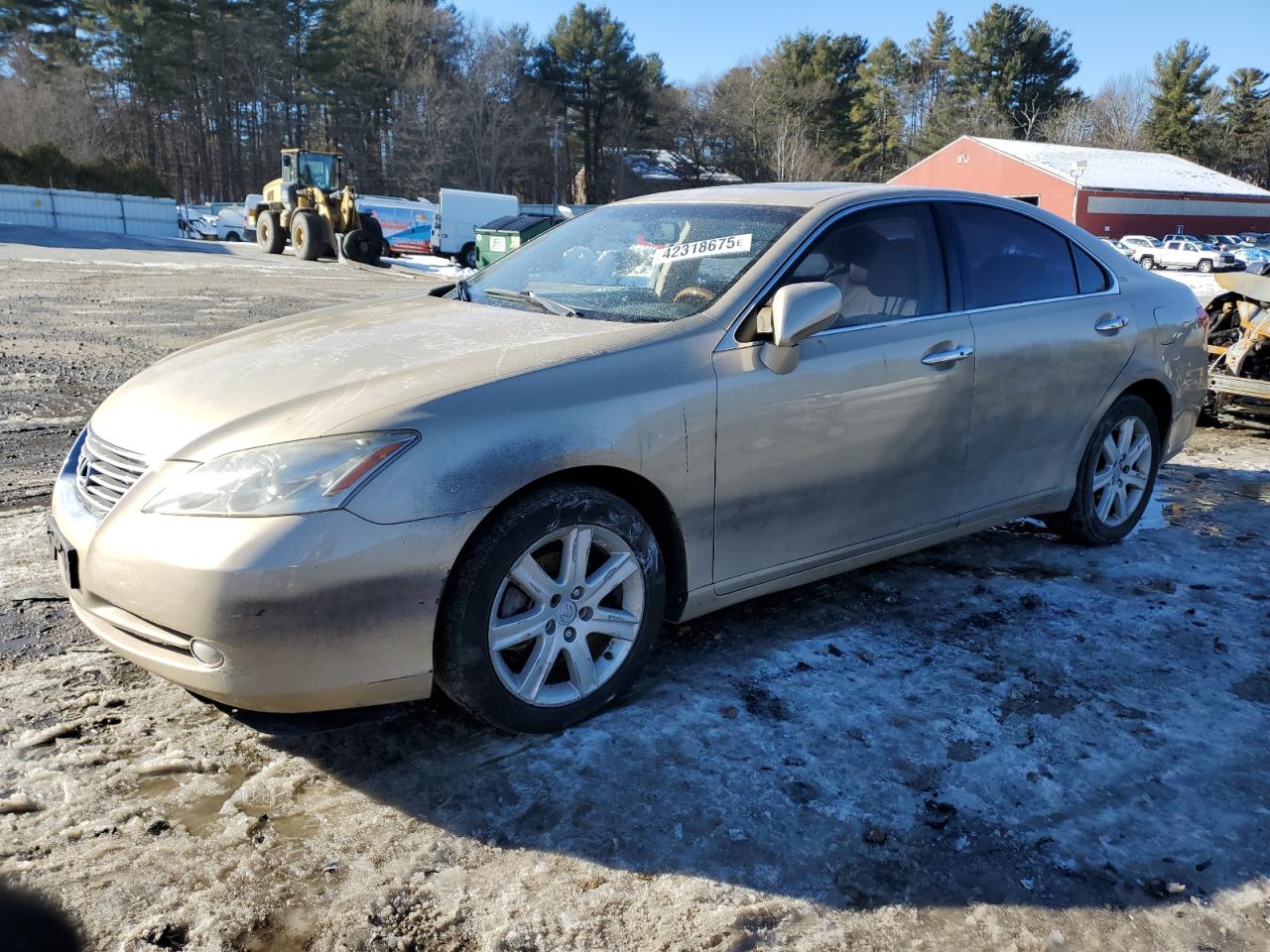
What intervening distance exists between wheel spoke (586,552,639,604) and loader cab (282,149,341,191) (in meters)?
26.6

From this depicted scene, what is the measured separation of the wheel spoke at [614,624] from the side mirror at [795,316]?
0.92 metres

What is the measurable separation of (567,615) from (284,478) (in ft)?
2.91

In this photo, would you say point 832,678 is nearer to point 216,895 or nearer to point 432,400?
point 432,400

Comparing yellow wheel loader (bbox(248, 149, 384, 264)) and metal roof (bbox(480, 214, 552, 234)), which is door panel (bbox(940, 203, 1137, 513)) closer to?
yellow wheel loader (bbox(248, 149, 384, 264))

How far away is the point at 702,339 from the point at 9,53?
6424cm

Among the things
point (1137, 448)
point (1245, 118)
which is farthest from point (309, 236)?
point (1245, 118)

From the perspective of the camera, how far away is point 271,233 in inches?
1095

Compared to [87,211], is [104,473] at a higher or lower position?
lower

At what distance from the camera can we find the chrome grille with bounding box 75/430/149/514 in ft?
8.98

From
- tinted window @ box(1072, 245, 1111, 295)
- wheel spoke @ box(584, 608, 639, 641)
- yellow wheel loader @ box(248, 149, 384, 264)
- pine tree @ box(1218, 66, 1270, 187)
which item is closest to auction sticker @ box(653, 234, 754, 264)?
wheel spoke @ box(584, 608, 639, 641)

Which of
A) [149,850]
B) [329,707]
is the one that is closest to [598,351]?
[329,707]

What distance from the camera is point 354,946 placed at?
2.10 m

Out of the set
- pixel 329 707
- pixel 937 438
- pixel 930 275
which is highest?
pixel 930 275

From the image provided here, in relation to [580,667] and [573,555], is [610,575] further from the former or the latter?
[580,667]
